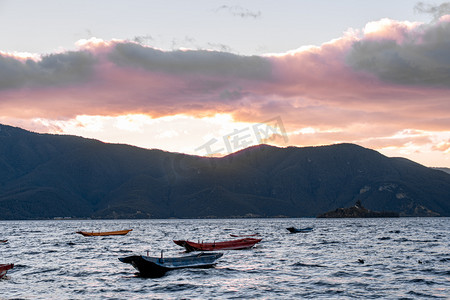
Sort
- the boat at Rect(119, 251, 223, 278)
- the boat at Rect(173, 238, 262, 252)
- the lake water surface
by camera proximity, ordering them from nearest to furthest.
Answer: the lake water surface → the boat at Rect(119, 251, 223, 278) → the boat at Rect(173, 238, 262, 252)

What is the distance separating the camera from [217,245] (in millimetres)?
80688

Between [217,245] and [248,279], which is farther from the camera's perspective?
[217,245]

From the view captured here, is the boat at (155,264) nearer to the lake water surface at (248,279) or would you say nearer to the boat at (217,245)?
the lake water surface at (248,279)

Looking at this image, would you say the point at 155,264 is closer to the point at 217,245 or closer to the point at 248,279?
the point at 248,279

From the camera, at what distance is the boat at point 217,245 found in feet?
255

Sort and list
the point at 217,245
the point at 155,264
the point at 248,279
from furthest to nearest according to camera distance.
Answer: the point at 217,245 → the point at 155,264 → the point at 248,279

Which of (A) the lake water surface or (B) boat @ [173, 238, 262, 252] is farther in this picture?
(B) boat @ [173, 238, 262, 252]

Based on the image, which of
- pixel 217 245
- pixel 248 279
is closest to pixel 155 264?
pixel 248 279

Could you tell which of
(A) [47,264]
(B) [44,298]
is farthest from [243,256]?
(B) [44,298]

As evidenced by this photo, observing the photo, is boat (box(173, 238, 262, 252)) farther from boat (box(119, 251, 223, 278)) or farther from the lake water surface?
boat (box(119, 251, 223, 278))

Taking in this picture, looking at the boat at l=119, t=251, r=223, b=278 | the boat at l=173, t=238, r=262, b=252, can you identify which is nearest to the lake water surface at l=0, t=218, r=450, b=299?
the boat at l=119, t=251, r=223, b=278

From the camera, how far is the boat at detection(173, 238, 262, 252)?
77769 mm

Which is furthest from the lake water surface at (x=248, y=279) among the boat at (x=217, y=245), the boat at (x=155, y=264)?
the boat at (x=217, y=245)

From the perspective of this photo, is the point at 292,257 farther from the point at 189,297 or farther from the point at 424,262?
the point at 189,297
